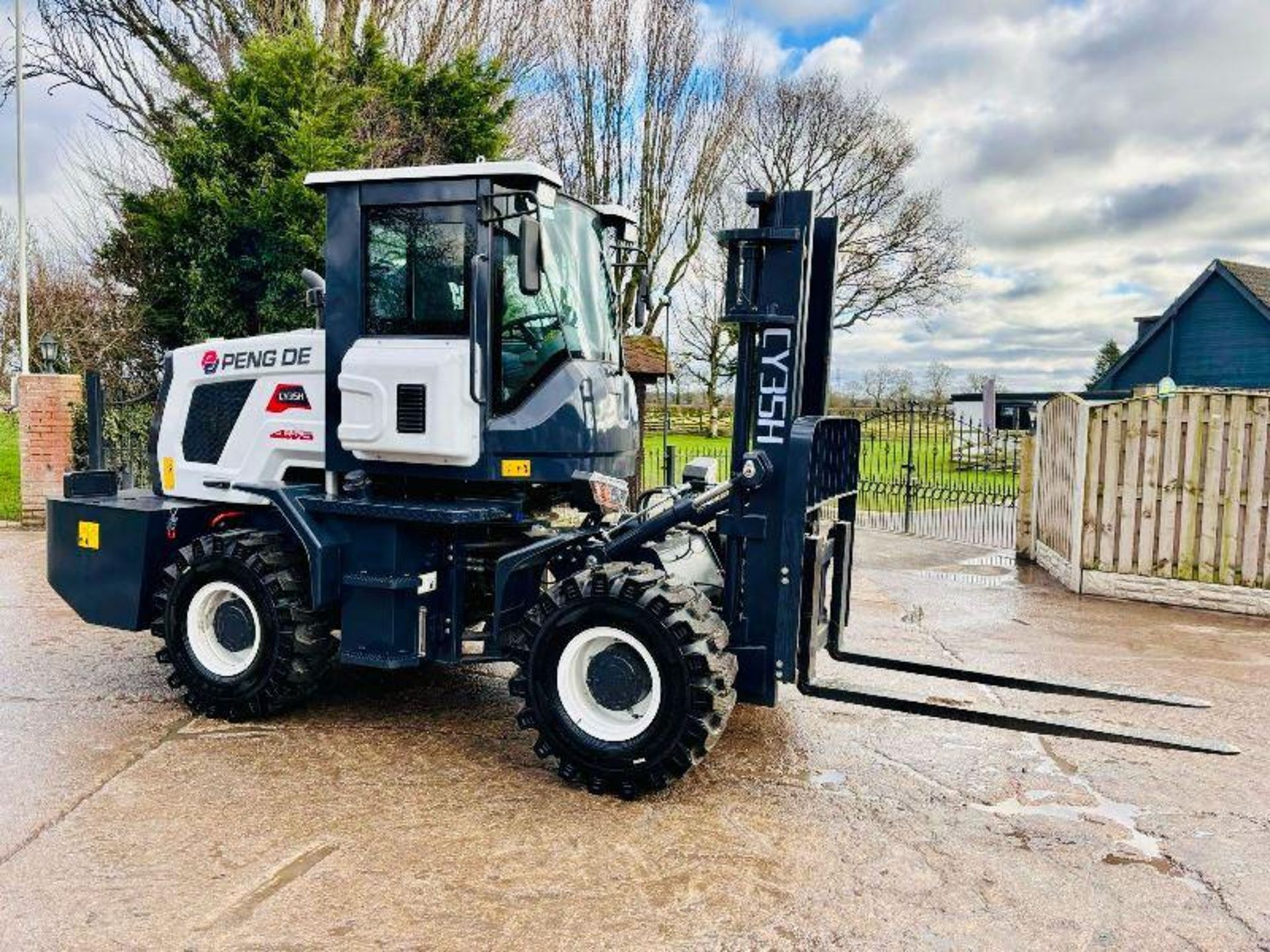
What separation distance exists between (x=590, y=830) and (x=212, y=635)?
2716mm

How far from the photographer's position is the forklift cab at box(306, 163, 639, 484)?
487 cm

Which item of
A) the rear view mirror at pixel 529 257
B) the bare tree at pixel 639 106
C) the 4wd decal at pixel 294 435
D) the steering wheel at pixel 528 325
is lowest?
the 4wd decal at pixel 294 435

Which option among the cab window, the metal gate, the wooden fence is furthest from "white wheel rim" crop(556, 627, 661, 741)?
the metal gate

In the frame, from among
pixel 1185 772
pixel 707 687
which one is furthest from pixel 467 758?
pixel 1185 772

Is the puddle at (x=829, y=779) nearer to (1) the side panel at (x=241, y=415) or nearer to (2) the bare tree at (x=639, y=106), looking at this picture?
(1) the side panel at (x=241, y=415)

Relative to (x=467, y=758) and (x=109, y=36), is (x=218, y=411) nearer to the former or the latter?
(x=467, y=758)

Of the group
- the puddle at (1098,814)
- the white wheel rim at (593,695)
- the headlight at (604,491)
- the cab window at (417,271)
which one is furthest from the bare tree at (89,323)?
the puddle at (1098,814)

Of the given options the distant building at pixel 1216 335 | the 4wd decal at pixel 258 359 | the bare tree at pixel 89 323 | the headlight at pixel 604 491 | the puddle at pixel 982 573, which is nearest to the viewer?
the headlight at pixel 604 491

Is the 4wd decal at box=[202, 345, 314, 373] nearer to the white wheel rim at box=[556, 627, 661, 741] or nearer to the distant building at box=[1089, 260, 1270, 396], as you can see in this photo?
the white wheel rim at box=[556, 627, 661, 741]

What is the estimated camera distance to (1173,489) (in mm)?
9203

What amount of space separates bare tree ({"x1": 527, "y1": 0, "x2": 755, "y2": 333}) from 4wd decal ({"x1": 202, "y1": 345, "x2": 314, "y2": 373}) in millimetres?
10874

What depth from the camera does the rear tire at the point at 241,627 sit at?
525cm

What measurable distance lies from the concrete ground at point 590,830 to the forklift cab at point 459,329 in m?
1.59

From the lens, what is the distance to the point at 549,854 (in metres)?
3.91
